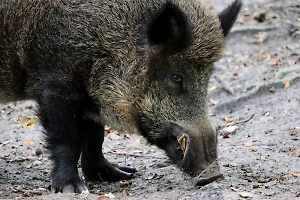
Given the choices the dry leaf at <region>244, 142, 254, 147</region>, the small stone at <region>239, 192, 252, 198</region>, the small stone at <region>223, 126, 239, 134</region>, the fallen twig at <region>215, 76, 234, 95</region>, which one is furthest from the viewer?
the fallen twig at <region>215, 76, 234, 95</region>

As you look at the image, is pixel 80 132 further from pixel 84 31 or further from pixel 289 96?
pixel 289 96

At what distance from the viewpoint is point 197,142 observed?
5762 millimetres

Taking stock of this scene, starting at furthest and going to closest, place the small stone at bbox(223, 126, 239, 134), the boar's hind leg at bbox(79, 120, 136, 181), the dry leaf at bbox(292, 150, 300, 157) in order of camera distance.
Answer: the small stone at bbox(223, 126, 239, 134), the boar's hind leg at bbox(79, 120, 136, 181), the dry leaf at bbox(292, 150, 300, 157)

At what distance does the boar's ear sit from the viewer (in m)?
5.93

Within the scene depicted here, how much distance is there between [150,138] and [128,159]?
6.03 ft

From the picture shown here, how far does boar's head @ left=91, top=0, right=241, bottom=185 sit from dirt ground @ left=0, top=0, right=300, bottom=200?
21.4 inches

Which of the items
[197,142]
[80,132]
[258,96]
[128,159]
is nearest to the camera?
[197,142]

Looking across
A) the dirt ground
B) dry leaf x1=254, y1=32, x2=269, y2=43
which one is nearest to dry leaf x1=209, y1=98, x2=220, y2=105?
the dirt ground

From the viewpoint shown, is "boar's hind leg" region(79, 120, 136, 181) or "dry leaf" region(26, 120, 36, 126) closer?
"boar's hind leg" region(79, 120, 136, 181)

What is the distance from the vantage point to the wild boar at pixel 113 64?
609 cm

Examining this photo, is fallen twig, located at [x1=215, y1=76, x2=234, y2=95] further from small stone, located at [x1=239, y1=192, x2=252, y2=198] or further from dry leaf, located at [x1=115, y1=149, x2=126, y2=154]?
small stone, located at [x1=239, y1=192, x2=252, y2=198]

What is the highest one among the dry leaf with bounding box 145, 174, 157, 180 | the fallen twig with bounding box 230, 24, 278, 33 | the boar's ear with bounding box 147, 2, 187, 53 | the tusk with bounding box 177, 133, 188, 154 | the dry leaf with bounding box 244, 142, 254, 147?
the fallen twig with bounding box 230, 24, 278, 33

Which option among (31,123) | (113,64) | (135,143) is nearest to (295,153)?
(113,64)

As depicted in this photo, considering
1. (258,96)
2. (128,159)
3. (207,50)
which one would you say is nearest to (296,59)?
(258,96)
